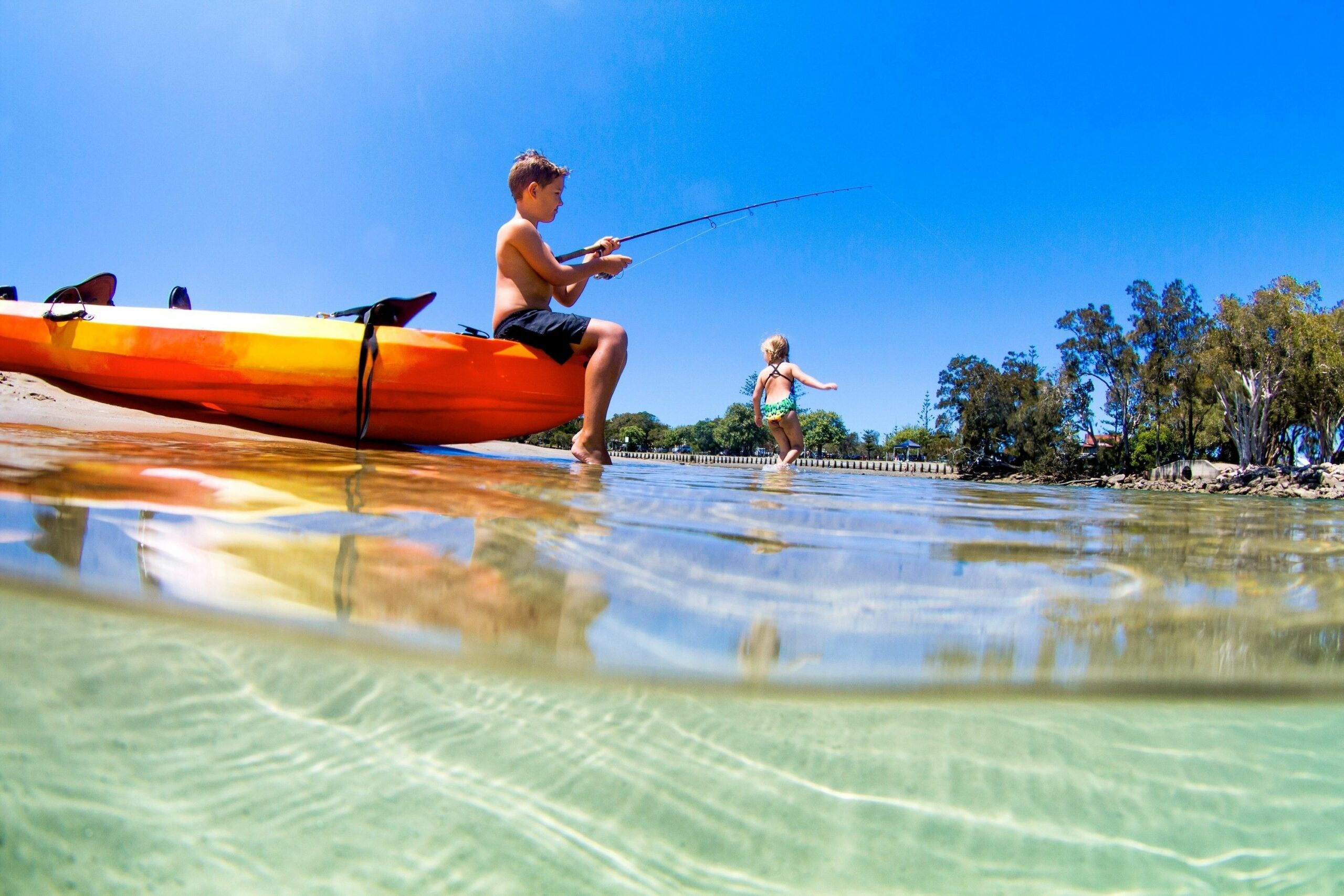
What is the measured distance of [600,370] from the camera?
460 centimetres

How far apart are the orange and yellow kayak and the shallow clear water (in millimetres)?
3342

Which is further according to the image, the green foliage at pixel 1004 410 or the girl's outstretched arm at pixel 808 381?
the green foliage at pixel 1004 410

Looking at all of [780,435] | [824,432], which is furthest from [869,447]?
[780,435]

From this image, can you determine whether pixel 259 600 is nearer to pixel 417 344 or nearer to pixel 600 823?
pixel 600 823

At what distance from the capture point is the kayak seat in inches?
191

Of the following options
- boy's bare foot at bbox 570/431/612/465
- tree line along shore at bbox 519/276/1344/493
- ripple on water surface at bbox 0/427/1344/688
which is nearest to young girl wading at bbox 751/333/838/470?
boy's bare foot at bbox 570/431/612/465

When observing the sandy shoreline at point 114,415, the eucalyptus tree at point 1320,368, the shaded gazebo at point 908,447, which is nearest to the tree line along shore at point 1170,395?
the eucalyptus tree at point 1320,368

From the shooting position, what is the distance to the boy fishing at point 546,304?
4.65 m

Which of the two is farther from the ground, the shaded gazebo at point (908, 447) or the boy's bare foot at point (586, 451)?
the shaded gazebo at point (908, 447)

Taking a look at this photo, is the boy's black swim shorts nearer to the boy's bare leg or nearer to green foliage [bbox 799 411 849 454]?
the boy's bare leg

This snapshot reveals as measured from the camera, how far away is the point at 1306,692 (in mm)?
1161

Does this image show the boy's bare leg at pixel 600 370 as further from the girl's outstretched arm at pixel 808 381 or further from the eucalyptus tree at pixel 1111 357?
the eucalyptus tree at pixel 1111 357

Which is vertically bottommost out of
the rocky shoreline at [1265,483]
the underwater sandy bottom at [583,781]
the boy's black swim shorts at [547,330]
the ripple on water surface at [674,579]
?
the underwater sandy bottom at [583,781]

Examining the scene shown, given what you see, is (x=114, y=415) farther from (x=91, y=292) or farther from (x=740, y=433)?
(x=740, y=433)
